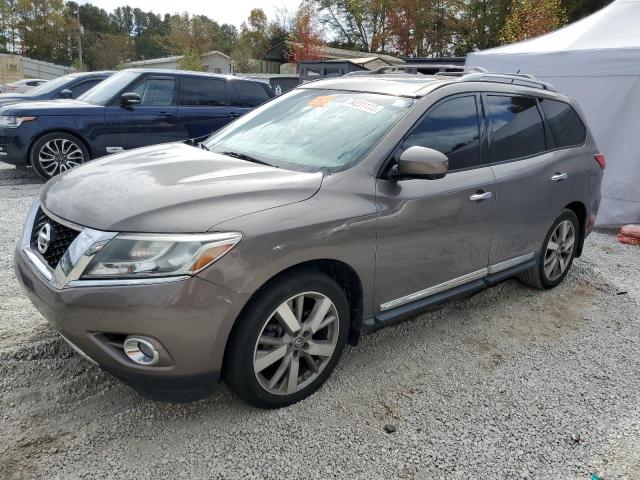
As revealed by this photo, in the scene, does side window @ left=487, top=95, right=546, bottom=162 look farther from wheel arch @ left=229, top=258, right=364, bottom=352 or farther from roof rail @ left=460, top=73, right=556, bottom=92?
wheel arch @ left=229, top=258, right=364, bottom=352

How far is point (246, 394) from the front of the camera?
2521mm

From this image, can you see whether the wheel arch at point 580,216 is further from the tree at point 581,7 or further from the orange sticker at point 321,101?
the tree at point 581,7

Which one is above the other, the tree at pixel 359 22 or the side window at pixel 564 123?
the tree at pixel 359 22

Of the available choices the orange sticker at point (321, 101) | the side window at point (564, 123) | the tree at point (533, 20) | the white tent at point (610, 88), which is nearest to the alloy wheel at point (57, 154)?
the orange sticker at point (321, 101)

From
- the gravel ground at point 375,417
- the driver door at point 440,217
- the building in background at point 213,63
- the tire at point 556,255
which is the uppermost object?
the building in background at point 213,63

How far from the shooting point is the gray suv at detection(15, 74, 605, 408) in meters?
2.21

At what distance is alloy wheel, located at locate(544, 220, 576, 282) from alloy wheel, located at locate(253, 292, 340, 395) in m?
2.46

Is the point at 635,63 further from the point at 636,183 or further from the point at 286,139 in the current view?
the point at 286,139

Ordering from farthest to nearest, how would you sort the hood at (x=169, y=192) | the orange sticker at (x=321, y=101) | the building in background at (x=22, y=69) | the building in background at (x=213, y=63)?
the building in background at (x=213, y=63) → the building in background at (x=22, y=69) → the orange sticker at (x=321, y=101) → the hood at (x=169, y=192)

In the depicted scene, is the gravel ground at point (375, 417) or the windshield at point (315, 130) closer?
the gravel ground at point (375, 417)

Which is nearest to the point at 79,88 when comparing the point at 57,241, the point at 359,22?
the point at 57,241

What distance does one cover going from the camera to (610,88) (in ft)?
23.1

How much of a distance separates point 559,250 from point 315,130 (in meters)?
2.57

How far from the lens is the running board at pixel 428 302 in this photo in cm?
295
